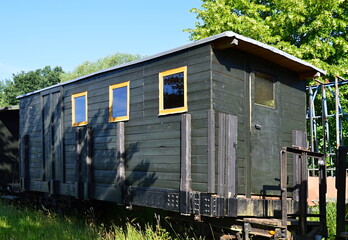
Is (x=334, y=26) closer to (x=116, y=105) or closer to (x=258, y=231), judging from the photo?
(x=116, y=105)

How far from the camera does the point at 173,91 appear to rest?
265 inches

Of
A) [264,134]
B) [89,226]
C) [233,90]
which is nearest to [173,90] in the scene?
[233,90]

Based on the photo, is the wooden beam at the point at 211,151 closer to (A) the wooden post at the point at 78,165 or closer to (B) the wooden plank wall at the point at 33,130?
(A) the wooden post at the point at 78,165

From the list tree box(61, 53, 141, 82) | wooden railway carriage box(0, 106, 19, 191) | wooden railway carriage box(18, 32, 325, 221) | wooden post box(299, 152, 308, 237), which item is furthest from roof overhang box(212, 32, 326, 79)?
tree box(61, 53, 141, 82)

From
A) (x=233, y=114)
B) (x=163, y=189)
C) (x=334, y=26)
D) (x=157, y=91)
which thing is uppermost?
(x=334, y=26)

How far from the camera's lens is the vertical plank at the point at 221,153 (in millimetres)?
5941

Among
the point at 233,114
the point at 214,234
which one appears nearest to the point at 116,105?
the point at 233,114

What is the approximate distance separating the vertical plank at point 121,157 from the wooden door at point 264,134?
7.99ft

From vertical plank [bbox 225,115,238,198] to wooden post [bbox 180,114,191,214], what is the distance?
0.60 metres

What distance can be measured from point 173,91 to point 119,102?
1652 millimetres

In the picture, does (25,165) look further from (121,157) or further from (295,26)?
(295,26)

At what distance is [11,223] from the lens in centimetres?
911

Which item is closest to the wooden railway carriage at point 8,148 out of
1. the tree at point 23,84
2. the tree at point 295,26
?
the tree at point 295,26

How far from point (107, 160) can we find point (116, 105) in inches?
44.5
